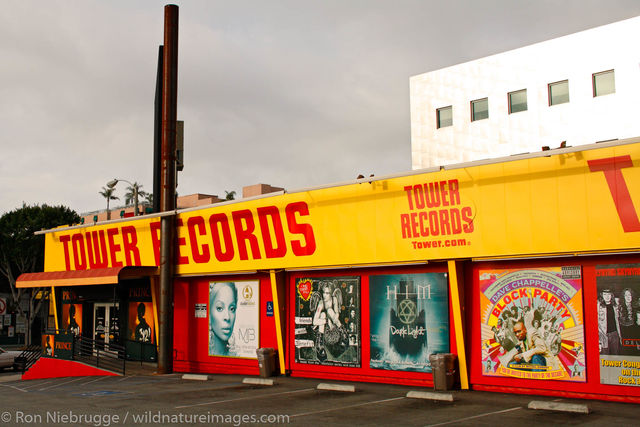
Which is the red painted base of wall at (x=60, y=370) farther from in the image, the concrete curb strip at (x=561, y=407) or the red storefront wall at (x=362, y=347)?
the concrete curb strip at (x=561, y=407)

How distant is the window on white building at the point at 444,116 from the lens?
152ft

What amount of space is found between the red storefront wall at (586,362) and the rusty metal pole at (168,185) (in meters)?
12.7

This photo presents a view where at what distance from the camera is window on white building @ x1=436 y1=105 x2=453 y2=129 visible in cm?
4634

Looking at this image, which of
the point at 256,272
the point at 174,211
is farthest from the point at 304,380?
the point at 174,211

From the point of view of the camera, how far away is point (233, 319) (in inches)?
942

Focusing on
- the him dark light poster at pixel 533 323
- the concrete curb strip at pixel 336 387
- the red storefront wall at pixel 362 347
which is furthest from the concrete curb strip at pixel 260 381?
the him dark light poster at pixel 533 323

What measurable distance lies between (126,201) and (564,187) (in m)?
84.8

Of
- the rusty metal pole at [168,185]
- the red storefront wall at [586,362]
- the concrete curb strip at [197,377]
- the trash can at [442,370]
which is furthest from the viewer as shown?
the rusty metal pole at [168,185]

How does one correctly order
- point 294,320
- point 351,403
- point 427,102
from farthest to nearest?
point 427,102
point 294,320
point 351,403

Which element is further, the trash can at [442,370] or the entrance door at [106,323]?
the entrance door at [106,323]

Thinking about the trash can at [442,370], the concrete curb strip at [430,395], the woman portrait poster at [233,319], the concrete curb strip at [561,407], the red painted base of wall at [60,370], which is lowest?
the red painted base of wall at [60,370]

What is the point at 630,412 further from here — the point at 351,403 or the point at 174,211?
the point at 174,211

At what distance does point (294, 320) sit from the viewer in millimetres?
21859

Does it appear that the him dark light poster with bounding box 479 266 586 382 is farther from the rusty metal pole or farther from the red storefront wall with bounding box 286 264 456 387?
the rusty metal pole
